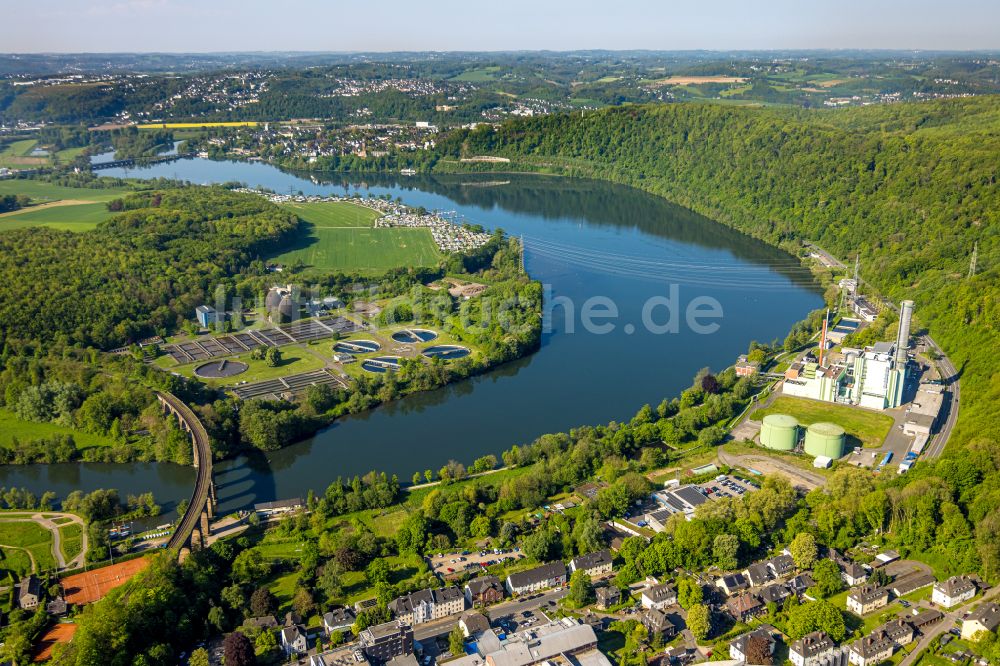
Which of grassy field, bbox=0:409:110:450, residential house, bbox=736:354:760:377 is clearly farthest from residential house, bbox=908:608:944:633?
grassy field, bbox=0:409:110:450

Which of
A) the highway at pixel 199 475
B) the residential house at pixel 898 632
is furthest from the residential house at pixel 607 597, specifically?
the highway at pixel 199 475

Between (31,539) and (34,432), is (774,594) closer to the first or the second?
(31,539)

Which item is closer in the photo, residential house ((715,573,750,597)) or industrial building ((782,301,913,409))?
residential house ((715,573,750,597))

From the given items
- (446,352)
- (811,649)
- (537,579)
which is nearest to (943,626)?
(811,649)

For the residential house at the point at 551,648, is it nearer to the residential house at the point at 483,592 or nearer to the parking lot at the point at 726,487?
the residential house at the point at 483,592

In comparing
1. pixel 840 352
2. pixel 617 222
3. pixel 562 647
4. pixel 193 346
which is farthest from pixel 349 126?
pixel 562 647

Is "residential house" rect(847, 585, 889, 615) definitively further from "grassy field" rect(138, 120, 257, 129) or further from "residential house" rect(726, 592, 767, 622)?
"grassy field" rect(138, 120, 257, 129)
